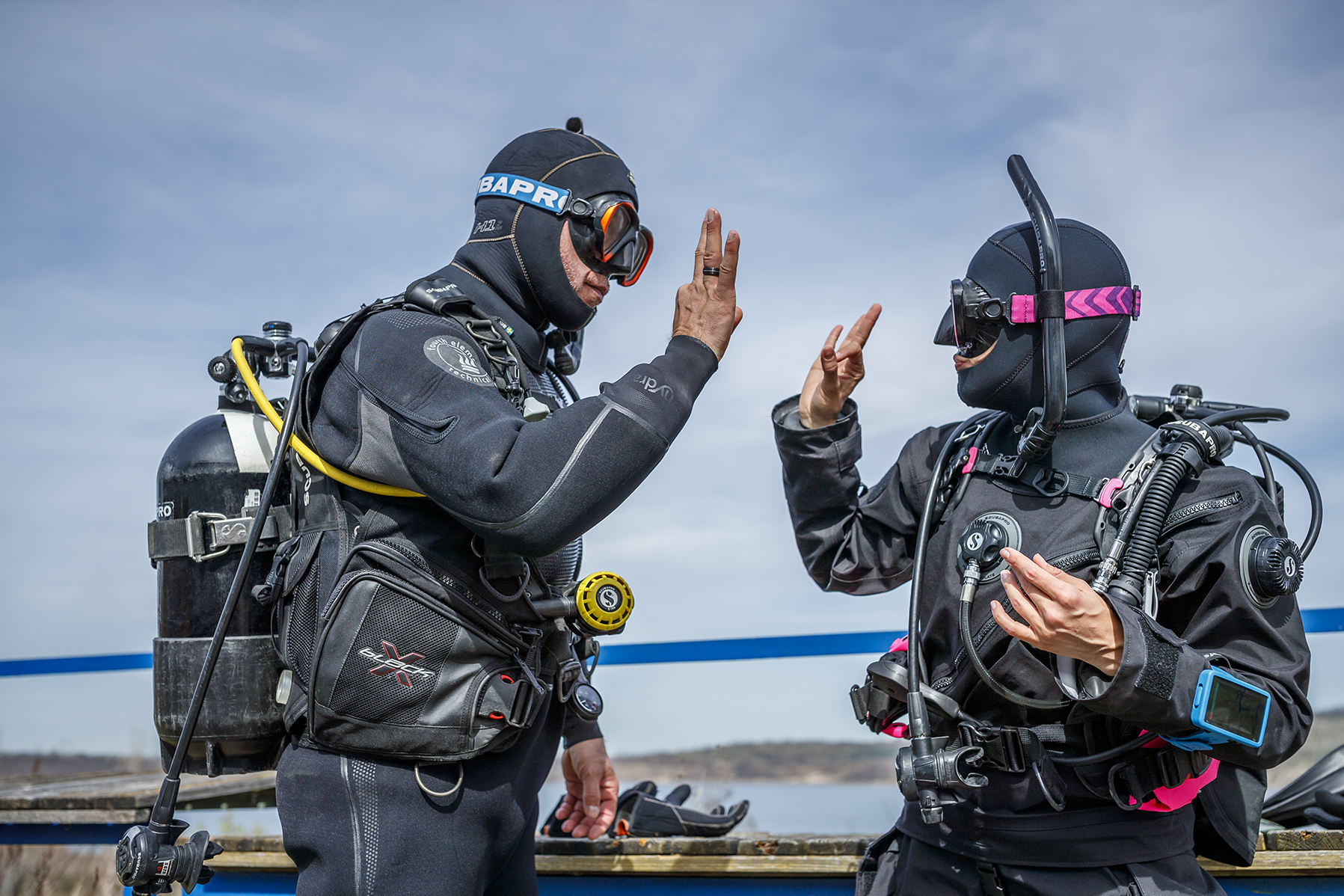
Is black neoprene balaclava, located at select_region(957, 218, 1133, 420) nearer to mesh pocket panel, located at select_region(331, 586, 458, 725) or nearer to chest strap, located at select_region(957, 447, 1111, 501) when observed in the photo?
chest strap, located at select_region(957, 447, 1111, 501)

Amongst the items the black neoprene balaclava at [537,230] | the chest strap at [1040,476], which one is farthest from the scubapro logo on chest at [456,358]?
the chest strap at [1040,476]

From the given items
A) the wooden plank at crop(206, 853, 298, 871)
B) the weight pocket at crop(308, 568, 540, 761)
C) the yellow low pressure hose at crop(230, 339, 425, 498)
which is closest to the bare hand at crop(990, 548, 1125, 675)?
the weight pocket at crop(308, 568, 540, 761)

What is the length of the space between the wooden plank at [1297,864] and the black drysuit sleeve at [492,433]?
190 centimetres

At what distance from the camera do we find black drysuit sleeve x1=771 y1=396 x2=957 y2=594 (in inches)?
94.1

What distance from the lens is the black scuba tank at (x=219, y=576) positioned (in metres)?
2.05

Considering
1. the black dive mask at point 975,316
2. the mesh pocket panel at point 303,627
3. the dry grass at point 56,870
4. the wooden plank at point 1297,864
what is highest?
the black dive mask at point 975,316

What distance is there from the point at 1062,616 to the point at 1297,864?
1.46m

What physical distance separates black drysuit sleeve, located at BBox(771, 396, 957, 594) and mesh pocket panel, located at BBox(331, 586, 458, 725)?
956 mm

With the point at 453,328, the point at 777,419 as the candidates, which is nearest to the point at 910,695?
the point at 777,419

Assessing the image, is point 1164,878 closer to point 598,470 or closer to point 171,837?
point 598,470

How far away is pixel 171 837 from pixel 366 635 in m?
0.55

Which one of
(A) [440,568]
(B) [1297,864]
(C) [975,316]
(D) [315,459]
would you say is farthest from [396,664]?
(B) [1297,864]

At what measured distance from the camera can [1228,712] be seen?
5.66ft

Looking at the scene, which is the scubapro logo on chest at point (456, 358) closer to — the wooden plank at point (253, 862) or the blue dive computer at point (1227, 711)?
the blue dive computer at point (1227, 711)
